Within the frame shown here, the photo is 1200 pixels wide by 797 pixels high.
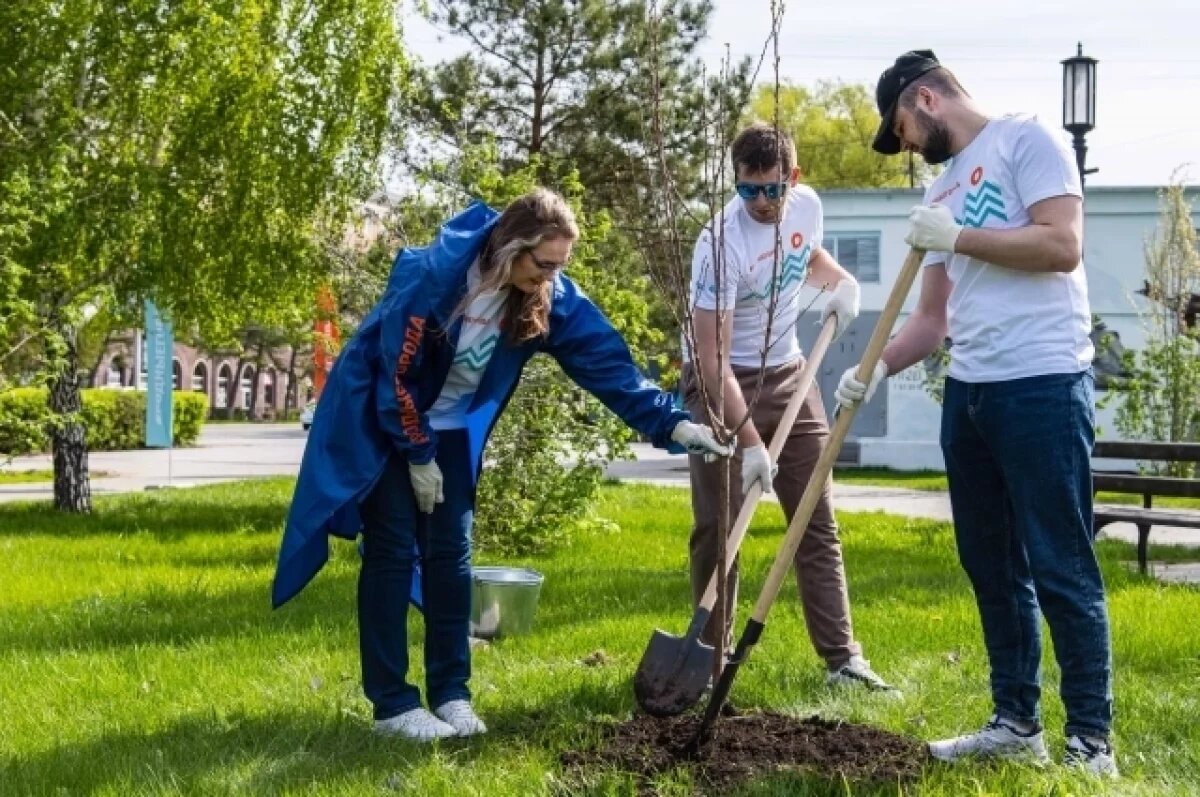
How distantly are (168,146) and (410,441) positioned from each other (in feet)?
31.5

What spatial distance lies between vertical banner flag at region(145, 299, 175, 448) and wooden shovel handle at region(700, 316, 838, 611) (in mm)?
11840

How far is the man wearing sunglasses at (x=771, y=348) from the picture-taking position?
4805mm

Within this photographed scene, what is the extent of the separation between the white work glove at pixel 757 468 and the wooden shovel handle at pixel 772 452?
3 cm

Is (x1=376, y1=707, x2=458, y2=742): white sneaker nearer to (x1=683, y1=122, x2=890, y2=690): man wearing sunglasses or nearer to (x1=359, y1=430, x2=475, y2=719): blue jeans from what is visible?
(x1=359, y1=430, x2=475, y2=719): blue jeans

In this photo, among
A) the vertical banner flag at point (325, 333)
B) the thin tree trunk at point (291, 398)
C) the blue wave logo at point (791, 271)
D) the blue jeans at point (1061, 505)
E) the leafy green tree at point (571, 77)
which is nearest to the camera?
the blue jeans at point (1061, 505)

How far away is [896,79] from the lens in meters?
3.97

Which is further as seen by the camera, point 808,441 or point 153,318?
point 153,318

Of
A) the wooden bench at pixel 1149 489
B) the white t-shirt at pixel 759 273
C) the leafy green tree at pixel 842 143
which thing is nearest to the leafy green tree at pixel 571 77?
the wooden bench at pixel 1149 489

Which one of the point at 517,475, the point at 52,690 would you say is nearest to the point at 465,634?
the point at 52,690

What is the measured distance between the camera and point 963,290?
3.93 m

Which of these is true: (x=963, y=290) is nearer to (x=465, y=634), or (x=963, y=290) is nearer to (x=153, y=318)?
(x=465, y=634)

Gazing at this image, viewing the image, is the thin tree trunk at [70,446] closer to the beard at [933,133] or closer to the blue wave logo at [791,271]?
the blue wave logo at [791,271]

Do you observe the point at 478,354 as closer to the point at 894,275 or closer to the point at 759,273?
the point at 759,273

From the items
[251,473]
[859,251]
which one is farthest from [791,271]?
[859,251]
